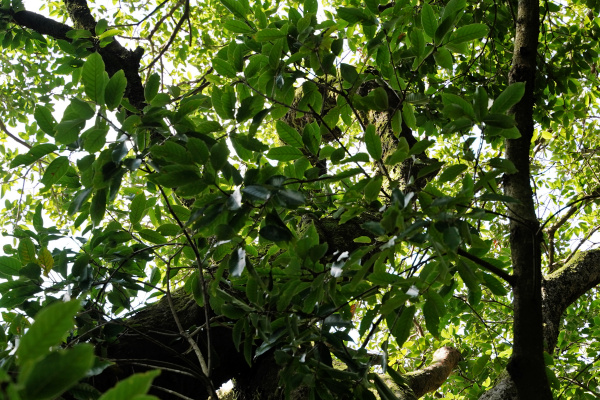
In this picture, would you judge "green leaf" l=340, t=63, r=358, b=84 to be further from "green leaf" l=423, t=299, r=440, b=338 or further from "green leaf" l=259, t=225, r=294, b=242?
"green leaf" l=423, t=299, r=440, b=338

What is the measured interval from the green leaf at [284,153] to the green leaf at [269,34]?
38 centimetres

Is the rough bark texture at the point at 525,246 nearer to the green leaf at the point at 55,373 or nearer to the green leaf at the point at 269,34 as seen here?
the green leaf at the point at 269,34

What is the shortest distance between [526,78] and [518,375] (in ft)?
3.51

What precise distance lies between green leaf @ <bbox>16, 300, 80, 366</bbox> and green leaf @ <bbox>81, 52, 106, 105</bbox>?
34.2 inches

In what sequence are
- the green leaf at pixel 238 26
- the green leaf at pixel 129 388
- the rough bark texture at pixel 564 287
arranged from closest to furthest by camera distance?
the green leaf at pixel 129 388 → the green leaf at pixel 238 26 → the rough bark texture at pixel 564 287

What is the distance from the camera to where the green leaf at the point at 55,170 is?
1.42 meters

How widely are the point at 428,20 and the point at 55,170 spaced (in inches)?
46.3

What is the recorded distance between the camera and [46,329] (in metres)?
0.54

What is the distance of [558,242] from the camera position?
18.7 feet

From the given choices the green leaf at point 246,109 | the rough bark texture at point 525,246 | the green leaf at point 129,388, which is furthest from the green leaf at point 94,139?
the rough bark texture at point 525,246

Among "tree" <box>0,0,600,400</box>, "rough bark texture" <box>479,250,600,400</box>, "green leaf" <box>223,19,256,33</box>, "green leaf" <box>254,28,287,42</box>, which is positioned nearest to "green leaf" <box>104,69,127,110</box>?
"tree" <box>0,0,600,400</box>

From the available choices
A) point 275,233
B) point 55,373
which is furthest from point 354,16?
point 55,373

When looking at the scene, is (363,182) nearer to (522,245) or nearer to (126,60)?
(522,245)

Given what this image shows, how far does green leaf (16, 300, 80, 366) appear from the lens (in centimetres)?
54
